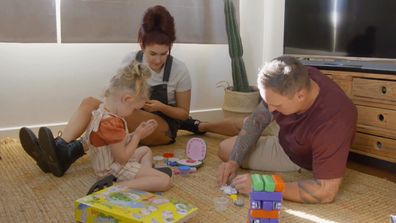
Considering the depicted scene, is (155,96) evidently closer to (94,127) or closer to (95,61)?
(95,61)

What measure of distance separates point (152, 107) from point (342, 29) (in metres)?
1.02

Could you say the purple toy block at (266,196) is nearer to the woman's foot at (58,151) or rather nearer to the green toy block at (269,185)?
the green toy block at (269,185)

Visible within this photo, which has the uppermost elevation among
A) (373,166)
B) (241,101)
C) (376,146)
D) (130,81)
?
(130,81)

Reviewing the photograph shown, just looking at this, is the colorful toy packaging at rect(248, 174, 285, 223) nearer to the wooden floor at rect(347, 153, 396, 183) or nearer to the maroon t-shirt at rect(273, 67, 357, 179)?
the maroon t-shirt at rect(273, 67, 357, 179)

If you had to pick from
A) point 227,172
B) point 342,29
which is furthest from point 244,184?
point 342,29

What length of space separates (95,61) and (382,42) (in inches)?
58.8

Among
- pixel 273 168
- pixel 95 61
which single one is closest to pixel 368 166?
pixel 273 168

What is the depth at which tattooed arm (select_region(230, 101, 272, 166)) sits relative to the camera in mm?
1510

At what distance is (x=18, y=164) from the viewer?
1719 mm

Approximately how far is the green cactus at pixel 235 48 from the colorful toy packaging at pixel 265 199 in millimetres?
1539

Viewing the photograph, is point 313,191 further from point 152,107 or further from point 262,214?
point 152,107

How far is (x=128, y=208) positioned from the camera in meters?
1.06

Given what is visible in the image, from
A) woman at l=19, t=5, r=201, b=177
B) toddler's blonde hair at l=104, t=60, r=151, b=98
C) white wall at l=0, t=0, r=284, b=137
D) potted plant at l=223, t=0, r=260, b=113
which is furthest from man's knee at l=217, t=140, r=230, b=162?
white wall at l=0, t=0, r=284, b=137

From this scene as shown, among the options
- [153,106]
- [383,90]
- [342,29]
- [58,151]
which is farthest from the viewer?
[342,29]
